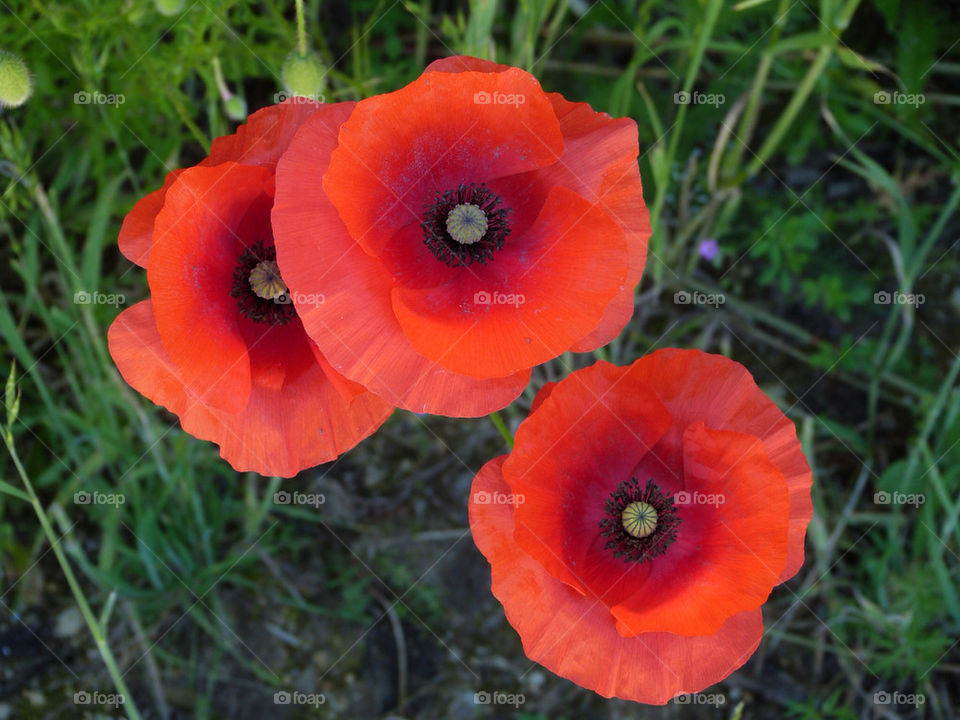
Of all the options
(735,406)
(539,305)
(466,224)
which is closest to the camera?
(539,305)

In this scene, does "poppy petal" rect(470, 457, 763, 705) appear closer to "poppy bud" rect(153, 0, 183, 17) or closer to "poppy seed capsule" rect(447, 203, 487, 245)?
"poppy seed capsule" rect(447, 203, 487, 245)

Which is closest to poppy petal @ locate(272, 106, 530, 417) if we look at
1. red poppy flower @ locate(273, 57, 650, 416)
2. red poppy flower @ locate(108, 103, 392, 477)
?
red poppy flower @ locate(273, 57, 650, 416)

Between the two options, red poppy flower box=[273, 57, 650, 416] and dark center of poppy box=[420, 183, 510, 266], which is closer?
red poppy flower box=[273, 57, 650, 416]

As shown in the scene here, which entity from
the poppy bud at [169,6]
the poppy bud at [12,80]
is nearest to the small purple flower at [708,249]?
the poppy bud at [169,6]

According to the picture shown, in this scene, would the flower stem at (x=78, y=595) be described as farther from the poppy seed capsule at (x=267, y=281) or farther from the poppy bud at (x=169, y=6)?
the poppy bud at (x=169, y=6)

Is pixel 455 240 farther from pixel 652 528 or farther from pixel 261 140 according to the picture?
pixel 652 528

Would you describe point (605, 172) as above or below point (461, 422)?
above

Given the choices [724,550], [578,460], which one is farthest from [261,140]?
[724,550]
